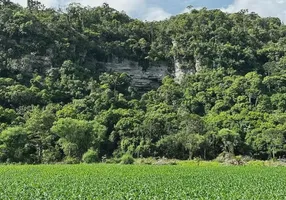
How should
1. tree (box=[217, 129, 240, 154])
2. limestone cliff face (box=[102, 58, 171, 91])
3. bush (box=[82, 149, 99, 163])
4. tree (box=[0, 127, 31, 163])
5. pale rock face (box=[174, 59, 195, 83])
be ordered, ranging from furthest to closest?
pale rock face (box=[174, 59, 195, 83]) < limestone cliff face (box=[102, 58, 171, 91]) < tree (box=[217, 129, 240, 154]) < bush (box=[82, 149, 99, 163]) < tree (box=[0, 127, 31, 163])

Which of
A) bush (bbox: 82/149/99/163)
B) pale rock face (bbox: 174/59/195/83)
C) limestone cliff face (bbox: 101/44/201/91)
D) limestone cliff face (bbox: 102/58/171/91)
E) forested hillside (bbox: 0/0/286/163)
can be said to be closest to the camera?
bush (bbox: 82/149/99/163)

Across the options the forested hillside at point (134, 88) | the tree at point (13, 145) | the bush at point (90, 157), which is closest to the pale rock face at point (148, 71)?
the forested hillside at point (134, 88)

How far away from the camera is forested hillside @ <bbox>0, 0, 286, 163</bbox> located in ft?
263

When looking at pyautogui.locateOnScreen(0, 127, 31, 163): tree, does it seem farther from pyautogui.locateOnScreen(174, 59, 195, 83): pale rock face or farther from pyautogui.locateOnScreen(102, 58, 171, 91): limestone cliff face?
pyautogui.locateOnScreen(174, 59, 195, 83): pale rock face

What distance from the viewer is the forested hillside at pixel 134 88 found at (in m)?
80.2

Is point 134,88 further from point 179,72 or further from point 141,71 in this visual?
point 179,72

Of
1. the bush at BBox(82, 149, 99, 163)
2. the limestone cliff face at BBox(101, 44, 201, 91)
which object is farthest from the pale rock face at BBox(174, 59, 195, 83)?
the bush at BBox(82, 149, 99, 163)

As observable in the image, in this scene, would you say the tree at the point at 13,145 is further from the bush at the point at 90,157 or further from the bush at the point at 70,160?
the bush at the point at 90,157

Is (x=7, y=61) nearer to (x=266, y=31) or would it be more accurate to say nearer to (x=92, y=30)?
(x=92, y=30)

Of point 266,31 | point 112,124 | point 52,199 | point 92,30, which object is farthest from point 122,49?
point 52,199

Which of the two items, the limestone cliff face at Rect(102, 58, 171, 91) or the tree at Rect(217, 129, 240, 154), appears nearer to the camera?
the tree at Rect(217, 129, 240, 154)

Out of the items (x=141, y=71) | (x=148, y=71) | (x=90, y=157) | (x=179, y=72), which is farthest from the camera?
(x=179, y=72)

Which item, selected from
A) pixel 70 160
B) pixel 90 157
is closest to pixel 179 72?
pixel 90 157

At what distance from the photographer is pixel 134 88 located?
113 metres
